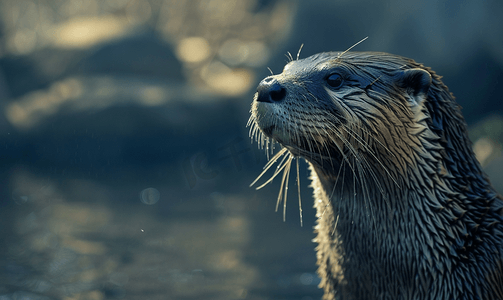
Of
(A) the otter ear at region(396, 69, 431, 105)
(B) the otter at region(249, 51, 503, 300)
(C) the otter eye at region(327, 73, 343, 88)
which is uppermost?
(C) the otter eye at region(327, 73, 343, 88)

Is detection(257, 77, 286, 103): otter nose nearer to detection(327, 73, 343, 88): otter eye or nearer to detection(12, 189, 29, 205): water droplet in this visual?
detection(327, 73, 343, 88): otter eye

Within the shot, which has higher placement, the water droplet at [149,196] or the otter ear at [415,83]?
the water droplet at [149,196]

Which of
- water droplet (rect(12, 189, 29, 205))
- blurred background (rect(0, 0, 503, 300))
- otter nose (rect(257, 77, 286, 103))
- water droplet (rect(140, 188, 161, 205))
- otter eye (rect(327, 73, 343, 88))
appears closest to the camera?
otter nose (rect(257, 77, 286, 103))

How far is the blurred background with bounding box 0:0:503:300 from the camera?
4.13 m

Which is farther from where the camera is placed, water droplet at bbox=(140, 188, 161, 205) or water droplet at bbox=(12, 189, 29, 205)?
water droplet at bbox=(140, 188, 161, 205)

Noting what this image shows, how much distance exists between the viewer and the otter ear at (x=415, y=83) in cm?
213

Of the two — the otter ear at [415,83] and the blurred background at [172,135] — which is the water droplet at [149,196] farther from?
the otter ear at [415,83]

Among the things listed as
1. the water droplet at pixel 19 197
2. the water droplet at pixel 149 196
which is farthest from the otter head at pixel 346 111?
the water droplet at pixel 19 197

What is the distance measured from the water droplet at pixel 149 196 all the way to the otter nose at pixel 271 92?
3.99 m

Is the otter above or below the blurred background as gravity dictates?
below

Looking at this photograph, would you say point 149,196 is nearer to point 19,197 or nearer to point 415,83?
point 19,197

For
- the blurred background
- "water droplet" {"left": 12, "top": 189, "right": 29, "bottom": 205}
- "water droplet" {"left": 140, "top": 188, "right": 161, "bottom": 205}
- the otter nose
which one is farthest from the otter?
"water droplet" {"left": 12, "top": 189, "right": 29, "bottom": 205}

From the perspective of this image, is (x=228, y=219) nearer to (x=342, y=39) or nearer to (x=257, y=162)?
(x=257, y=162)

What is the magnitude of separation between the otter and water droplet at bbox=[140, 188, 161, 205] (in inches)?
152
